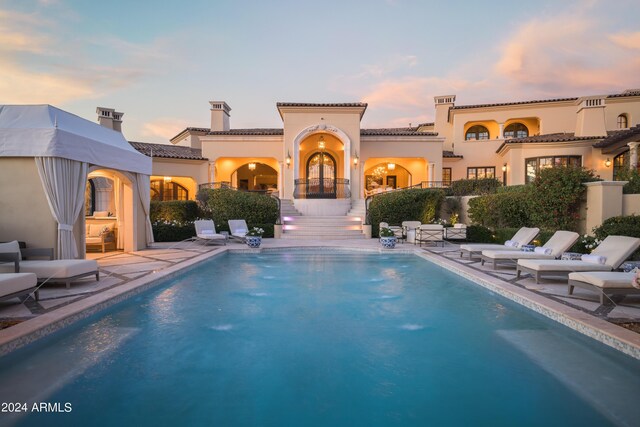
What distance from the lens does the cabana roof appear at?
694 centimetres

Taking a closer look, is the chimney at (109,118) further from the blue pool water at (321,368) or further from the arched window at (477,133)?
the arched window at (477,133)

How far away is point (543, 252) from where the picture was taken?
24.9 feet

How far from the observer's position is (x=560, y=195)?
10.4m

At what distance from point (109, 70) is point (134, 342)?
19.3m

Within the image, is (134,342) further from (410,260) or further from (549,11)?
(549,11)

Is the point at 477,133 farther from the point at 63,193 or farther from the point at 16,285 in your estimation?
the point at 16,285

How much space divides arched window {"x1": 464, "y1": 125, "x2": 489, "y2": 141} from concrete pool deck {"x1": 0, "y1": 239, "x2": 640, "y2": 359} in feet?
58.3

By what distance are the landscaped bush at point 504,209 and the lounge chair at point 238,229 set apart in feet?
33.1

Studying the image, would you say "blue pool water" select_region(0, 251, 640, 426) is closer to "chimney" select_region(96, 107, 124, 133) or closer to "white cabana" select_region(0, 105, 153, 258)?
"white cabana" select_region(0, 105, 153, 258)

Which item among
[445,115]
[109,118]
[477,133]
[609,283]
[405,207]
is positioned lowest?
[609,283]

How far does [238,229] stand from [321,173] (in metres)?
9.63

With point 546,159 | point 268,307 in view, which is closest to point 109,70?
point 268,307

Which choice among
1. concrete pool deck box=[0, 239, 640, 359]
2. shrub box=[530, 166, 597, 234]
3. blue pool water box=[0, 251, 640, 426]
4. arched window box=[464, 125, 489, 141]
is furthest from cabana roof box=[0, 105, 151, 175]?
arched window box=[464, 125, 489, 141]

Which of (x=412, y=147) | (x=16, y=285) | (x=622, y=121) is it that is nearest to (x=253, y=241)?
(x=16, y=285)
